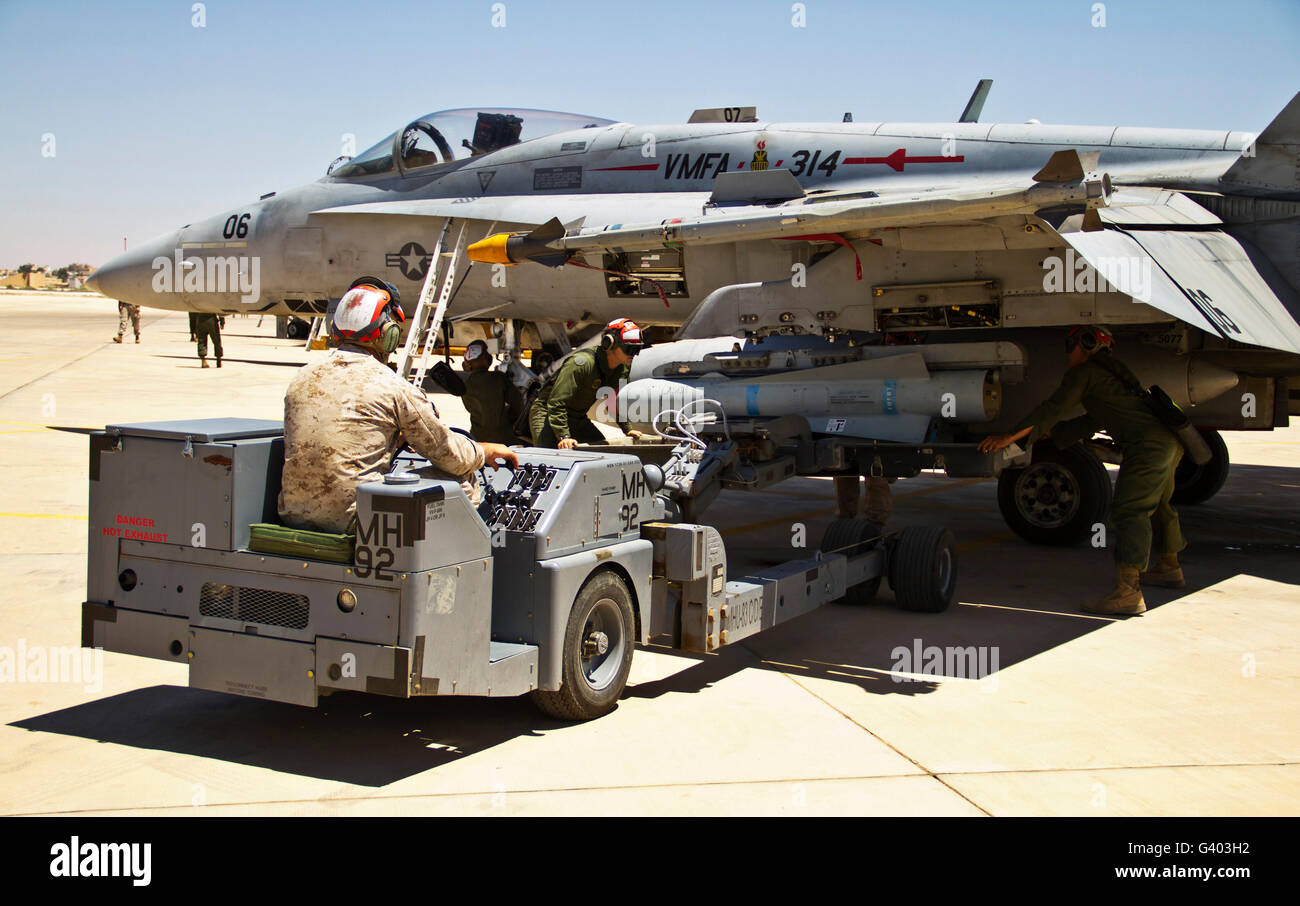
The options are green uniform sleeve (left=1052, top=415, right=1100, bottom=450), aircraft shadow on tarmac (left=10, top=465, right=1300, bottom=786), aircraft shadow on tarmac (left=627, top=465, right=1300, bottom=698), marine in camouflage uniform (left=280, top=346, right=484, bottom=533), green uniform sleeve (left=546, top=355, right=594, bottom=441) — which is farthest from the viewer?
green uniform sleeve (left=546, top=355, right=594, bottom=441)

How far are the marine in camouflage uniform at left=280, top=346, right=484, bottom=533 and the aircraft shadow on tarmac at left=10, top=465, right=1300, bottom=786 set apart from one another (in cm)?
100

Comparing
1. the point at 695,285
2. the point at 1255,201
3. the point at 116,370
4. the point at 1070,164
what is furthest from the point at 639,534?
the point at 116,370

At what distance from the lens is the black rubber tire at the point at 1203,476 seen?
37.7 feet

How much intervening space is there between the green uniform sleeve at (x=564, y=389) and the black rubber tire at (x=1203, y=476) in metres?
6.64

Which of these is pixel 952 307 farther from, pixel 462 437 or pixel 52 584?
pixel 52 584

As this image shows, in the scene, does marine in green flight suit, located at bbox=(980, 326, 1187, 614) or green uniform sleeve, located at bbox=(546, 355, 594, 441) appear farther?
green uniform sleeve, located at bbox=(546, 355, 594, 441)

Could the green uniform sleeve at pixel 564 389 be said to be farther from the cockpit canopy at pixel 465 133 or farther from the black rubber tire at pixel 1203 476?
the black rubber tire at pixel 1203 476

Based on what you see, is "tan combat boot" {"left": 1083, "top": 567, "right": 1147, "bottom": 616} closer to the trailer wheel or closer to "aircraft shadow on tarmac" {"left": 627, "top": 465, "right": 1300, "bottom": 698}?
"aircraft shadow on tarmac" {"left": 627, "top": 465, "right": 1300, "bottom": 698}

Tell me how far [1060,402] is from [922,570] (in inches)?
62.7

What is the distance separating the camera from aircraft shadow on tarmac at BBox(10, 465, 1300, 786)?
4.69 metres

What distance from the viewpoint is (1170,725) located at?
206 inches

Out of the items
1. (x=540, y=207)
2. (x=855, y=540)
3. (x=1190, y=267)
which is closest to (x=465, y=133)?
(x=540, y=207)

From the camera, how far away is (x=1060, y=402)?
757 cm

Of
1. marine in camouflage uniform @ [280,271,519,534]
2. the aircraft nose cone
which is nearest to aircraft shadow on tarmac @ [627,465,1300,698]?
marine in camouflage uniform @ [280,271,519,534]
